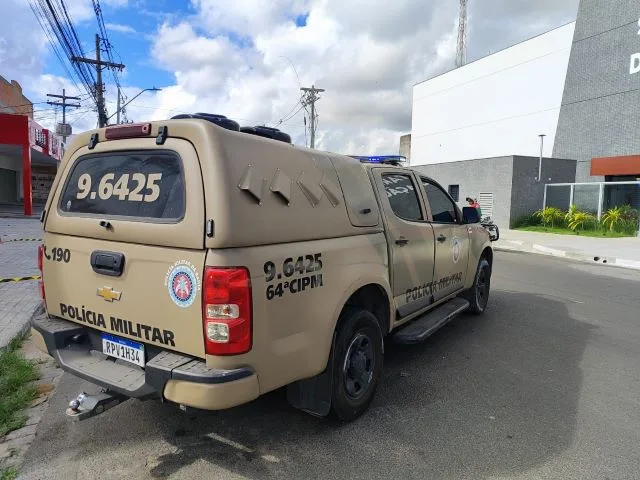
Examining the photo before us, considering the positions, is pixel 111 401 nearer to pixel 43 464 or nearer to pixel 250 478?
pixel 43 464

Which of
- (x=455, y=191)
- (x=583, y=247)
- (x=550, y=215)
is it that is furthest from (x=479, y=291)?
(x=455, y=191)

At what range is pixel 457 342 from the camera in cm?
537

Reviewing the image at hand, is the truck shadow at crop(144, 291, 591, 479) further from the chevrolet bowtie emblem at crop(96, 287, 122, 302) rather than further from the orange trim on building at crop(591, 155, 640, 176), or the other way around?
the orange trim on building at crop(591, 155, 640, 176)

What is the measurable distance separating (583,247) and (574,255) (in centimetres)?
193

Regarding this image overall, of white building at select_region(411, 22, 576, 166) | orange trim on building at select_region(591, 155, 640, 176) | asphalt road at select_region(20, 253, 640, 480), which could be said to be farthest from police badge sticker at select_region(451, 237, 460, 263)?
white building at select_region(411, 22, 576, 166)

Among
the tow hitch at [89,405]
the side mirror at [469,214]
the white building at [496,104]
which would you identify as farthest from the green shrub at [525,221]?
the tow hitch at [89,405]

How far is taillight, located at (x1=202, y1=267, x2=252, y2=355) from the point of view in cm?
252

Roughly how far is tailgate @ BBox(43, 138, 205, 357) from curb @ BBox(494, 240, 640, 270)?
1266cm

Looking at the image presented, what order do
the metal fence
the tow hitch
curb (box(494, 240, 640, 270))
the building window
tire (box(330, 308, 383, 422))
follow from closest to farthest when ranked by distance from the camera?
the tow hitch → tire (box(330, 308, 383, 422)) → curb (box(494, 240, 640, 270)) → the metal fence → the building window

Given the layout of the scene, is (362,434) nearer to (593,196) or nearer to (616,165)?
(593,196)

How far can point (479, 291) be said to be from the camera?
648 centimetres

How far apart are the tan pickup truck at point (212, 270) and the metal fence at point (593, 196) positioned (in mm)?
20663

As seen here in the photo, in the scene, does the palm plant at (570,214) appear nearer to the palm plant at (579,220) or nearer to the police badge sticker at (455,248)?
the palm plant at (579,220)

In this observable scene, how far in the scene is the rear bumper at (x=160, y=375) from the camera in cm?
253
